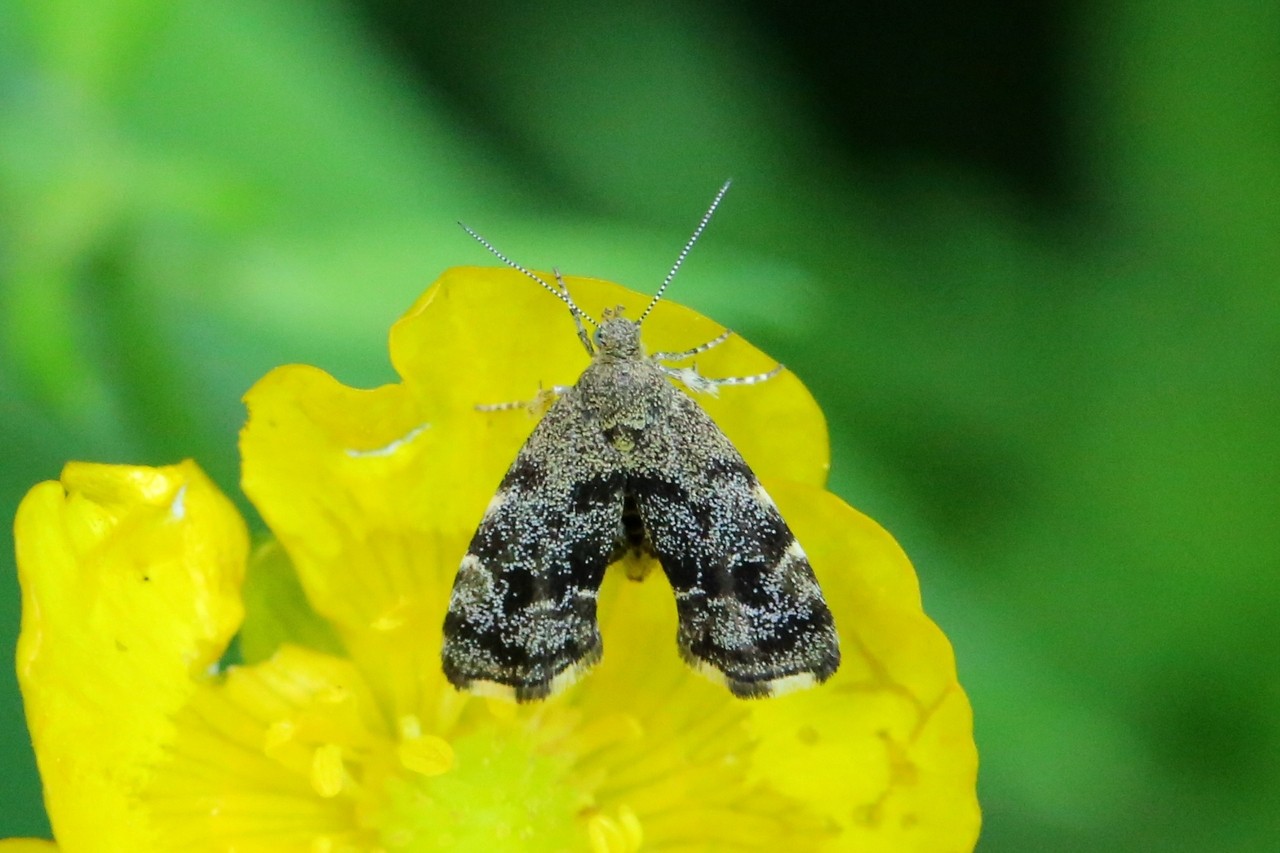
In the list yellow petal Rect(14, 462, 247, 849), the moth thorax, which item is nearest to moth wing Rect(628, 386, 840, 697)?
the moth thorax

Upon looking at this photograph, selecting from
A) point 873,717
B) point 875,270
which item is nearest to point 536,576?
point 873,717

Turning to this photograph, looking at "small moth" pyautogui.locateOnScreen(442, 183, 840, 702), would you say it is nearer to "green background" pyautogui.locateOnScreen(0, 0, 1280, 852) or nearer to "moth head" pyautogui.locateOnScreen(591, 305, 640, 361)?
"moth head" pyautogui.locateOnScreen(591, 305, 640, 361)

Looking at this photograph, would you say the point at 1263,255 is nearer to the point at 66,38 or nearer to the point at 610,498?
the point at 610,498

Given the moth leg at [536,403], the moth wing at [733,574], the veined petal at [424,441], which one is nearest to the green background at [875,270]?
the veined petal at [424,441]

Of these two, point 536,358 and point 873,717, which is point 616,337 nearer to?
point 536,358

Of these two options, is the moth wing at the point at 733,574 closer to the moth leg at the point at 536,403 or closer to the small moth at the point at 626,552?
the small moth at the point at 626,552
